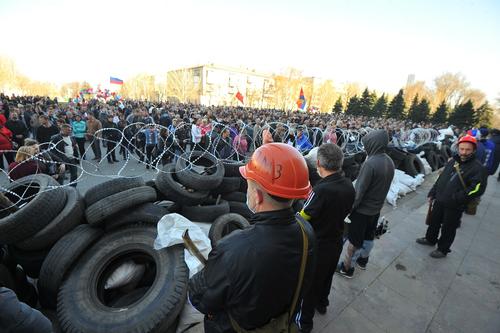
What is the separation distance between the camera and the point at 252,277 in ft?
4.30

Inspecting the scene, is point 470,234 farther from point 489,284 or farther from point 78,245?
point 78,245

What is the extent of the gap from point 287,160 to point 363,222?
274 centimetres

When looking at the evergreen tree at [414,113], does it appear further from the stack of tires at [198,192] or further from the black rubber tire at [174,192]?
the black rubber tire at [174,192]

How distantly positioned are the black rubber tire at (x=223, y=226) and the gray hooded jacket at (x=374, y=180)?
6.23 feet

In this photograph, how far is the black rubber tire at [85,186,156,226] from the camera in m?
3.48

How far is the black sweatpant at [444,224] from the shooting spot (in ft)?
14.9

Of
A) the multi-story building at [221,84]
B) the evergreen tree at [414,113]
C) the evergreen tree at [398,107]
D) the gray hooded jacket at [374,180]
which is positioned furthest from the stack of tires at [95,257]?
the multi-story building at [221,84]

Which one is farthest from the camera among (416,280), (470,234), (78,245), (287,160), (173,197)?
(470,234)

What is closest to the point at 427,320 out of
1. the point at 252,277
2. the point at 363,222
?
the point at 363,222

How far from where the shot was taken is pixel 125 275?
350cm

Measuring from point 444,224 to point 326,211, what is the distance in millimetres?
3587

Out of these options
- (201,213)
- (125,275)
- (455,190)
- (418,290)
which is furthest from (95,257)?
(455,190)

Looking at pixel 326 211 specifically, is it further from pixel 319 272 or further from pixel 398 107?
pixel 398 107

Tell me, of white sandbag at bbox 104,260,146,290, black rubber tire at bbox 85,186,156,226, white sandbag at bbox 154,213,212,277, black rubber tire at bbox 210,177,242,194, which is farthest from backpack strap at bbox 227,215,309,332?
black rubber tire at bbox 210,177,242,194
